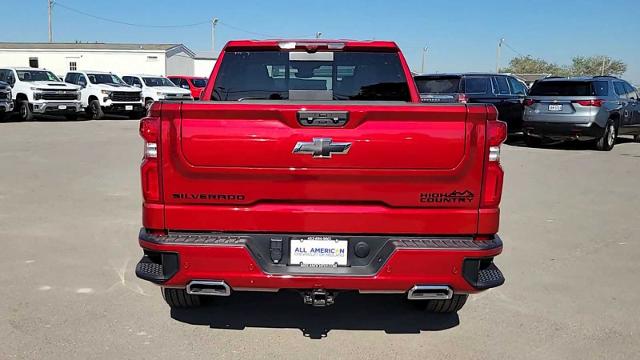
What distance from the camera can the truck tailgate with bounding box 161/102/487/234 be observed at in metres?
3.01

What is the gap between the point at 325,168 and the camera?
9.90ft

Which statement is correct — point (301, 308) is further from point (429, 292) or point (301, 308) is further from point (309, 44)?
point (309, 44)

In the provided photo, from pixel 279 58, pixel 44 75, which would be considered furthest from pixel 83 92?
pixel 279 58

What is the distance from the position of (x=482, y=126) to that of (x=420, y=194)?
0.49 m

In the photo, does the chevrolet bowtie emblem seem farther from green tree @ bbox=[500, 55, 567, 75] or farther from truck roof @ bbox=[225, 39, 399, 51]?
green tree @ bbox=[500, 55, 567, 75]

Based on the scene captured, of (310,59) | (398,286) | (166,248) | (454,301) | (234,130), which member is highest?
(310,59)

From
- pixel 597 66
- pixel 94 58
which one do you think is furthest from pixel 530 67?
pixel 94 58

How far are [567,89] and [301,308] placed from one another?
1203 centimetres

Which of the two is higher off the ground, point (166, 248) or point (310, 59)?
point (310, 59)

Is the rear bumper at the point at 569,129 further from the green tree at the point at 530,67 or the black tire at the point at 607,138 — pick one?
the green tree at the point at 530,67

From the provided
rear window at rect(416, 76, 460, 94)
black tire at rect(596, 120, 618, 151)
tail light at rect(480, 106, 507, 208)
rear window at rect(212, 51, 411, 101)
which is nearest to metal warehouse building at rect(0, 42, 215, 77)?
rear window at rect(416, 76, 460, 94)

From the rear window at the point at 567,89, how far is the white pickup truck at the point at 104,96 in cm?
1620

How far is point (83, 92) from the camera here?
77.8 ft

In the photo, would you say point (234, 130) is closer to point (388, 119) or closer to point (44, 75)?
point (388, 119)
